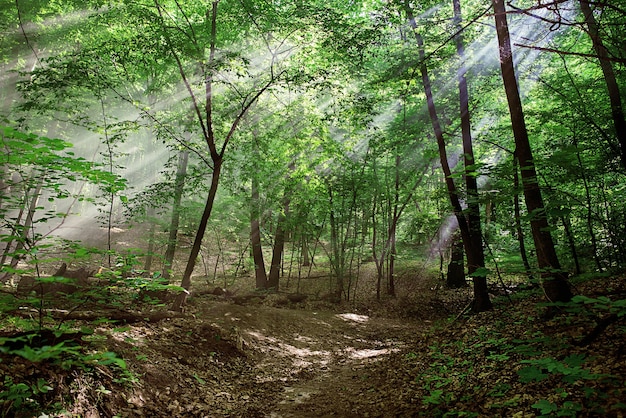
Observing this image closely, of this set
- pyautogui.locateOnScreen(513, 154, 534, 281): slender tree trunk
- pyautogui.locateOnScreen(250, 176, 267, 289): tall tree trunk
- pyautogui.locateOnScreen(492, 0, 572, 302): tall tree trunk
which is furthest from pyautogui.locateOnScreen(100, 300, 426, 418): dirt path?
pyautogui.locateOnScreen(250, 176, 267, 289): tall tree trunk

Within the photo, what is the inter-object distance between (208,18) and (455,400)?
1021cm

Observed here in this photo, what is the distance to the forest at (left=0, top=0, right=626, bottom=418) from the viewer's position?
12.0 feet

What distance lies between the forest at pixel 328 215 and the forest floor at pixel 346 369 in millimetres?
43

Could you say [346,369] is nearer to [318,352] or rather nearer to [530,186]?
[318,352]

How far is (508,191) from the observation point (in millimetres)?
5117

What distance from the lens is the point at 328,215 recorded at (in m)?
15.2

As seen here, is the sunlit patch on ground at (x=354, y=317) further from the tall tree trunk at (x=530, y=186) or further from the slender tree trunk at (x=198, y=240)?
the tall tree trunk at (x=530, y=186)

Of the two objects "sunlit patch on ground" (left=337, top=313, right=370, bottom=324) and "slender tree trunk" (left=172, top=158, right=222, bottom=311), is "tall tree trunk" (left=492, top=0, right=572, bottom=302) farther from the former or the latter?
"sunlit patch on ground" (left=337, top=313, right=370, bottom=324)

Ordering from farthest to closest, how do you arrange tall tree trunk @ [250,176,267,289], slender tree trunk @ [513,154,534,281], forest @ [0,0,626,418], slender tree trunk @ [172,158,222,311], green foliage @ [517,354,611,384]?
tall tree trunk @ [250,176,267,289] < slender tree trunk @ [172,158,222,311] < slender tree trunk @ [513,154,534,281] < forest @ [0,0,626,418] < green foliage @ [517,354,611,384]

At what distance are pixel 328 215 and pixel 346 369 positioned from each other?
828 centimetres

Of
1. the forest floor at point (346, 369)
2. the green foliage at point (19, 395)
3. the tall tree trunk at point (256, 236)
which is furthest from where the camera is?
the tall tree trunk at point (256, 236)

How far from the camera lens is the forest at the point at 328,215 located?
366cm

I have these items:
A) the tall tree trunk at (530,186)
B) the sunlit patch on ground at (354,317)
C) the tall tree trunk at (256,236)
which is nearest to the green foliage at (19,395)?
the tall tree trunk at (530,186)

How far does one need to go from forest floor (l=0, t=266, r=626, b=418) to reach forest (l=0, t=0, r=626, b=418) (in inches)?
1.7
